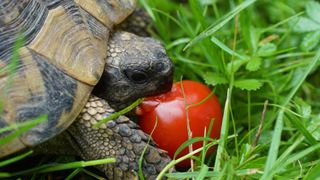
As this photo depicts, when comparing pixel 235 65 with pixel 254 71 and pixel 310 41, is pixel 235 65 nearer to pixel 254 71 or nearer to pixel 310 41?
pixel 254 71

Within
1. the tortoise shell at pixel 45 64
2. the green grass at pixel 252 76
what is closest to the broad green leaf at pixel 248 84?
the green grass at pixel 252 76

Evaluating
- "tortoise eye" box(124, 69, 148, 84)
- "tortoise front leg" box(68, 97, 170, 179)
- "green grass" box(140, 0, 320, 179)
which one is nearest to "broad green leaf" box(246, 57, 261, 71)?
"green grass" box(140, 0, 320, 179)

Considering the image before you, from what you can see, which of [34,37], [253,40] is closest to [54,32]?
[34,37]

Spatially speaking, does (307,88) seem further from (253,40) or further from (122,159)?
(122,159)

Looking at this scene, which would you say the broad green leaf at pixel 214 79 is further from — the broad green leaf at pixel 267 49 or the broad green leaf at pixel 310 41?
the broad green leaf at pixel 310 41

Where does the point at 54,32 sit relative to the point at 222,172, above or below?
above

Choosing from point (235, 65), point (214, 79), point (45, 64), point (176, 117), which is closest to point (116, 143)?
point (176, 117)
